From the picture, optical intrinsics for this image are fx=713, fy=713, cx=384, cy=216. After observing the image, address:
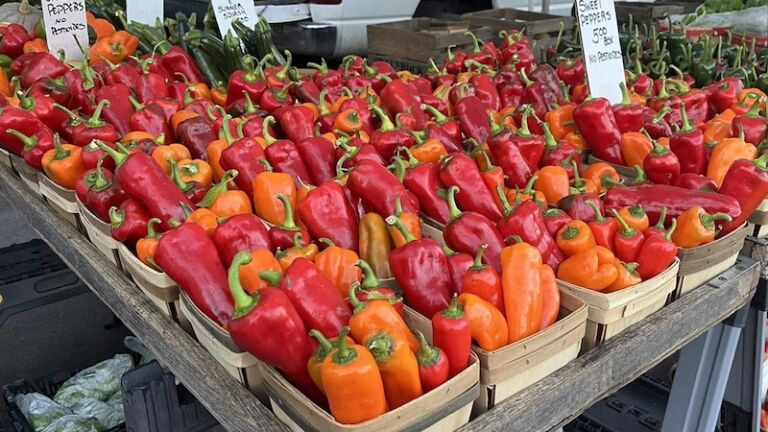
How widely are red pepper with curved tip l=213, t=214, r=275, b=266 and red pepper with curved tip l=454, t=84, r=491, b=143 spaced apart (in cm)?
102

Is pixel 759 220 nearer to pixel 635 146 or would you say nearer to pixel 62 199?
pixel 635 146

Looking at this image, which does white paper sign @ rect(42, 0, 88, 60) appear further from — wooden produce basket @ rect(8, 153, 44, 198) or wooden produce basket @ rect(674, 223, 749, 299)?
wooden produce basket @ rect(674, 223, 749, 299)

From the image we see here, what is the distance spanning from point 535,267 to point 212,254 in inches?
29.7

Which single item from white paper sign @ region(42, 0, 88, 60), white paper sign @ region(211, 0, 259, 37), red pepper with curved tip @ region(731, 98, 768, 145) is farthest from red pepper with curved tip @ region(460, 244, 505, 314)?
white paper sign @ region(42, 0, 88, 60)

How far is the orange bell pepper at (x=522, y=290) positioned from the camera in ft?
5.07

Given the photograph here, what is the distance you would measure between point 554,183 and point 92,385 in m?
1.88

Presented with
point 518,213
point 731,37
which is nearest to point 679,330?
point 518,213

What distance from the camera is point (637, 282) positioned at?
1714mm

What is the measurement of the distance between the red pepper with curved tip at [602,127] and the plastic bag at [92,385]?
6.34 feet

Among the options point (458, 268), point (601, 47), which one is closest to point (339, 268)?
point (458, 268)

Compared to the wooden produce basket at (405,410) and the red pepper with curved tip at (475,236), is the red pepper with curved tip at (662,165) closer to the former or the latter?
the red pepper with curved tip at (475,236)

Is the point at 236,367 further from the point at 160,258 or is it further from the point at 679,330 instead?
the point at 679,330

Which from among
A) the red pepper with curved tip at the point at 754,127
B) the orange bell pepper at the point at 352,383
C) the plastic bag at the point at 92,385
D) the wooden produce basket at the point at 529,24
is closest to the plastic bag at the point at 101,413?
the plastic bag at the point at 92,385

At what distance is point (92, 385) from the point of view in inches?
107
